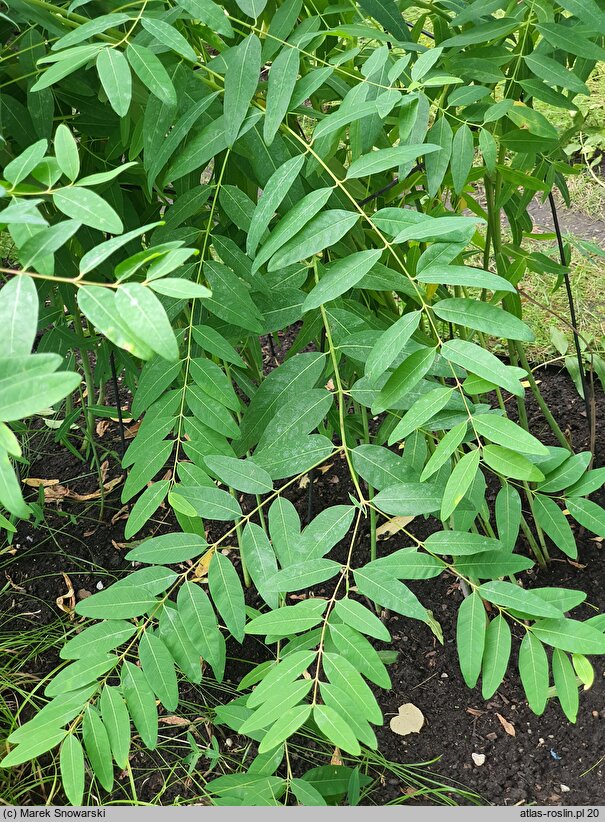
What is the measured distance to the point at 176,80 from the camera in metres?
0.89

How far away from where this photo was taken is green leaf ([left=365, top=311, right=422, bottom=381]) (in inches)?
30.2

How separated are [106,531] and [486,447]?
4.15 ft

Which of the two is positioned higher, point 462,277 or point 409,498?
point 462,277

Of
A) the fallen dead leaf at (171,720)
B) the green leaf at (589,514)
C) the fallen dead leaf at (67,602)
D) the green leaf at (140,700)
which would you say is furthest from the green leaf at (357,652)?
the fallen dead leaf at (67,602)

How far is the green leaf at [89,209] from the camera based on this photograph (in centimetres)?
63

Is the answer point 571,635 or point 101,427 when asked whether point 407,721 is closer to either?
point 571,635

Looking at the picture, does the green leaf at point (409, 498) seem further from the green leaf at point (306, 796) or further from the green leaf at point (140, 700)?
the green leaf at point (306, 796)

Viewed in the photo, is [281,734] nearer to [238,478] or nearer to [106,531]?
[238,478]

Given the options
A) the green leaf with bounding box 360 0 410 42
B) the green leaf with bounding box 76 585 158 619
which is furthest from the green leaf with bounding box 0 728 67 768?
the green leaf with bounding box 360 0 410 42

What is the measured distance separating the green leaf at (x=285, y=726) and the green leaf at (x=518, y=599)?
0.21 meters

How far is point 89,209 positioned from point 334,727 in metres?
0.50

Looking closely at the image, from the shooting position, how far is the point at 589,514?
3.10 feet

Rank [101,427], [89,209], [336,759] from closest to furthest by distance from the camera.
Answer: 1. [89,209]
2. [336,759]
3. [101,427]

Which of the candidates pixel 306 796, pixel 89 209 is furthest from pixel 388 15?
pixel 306 796
